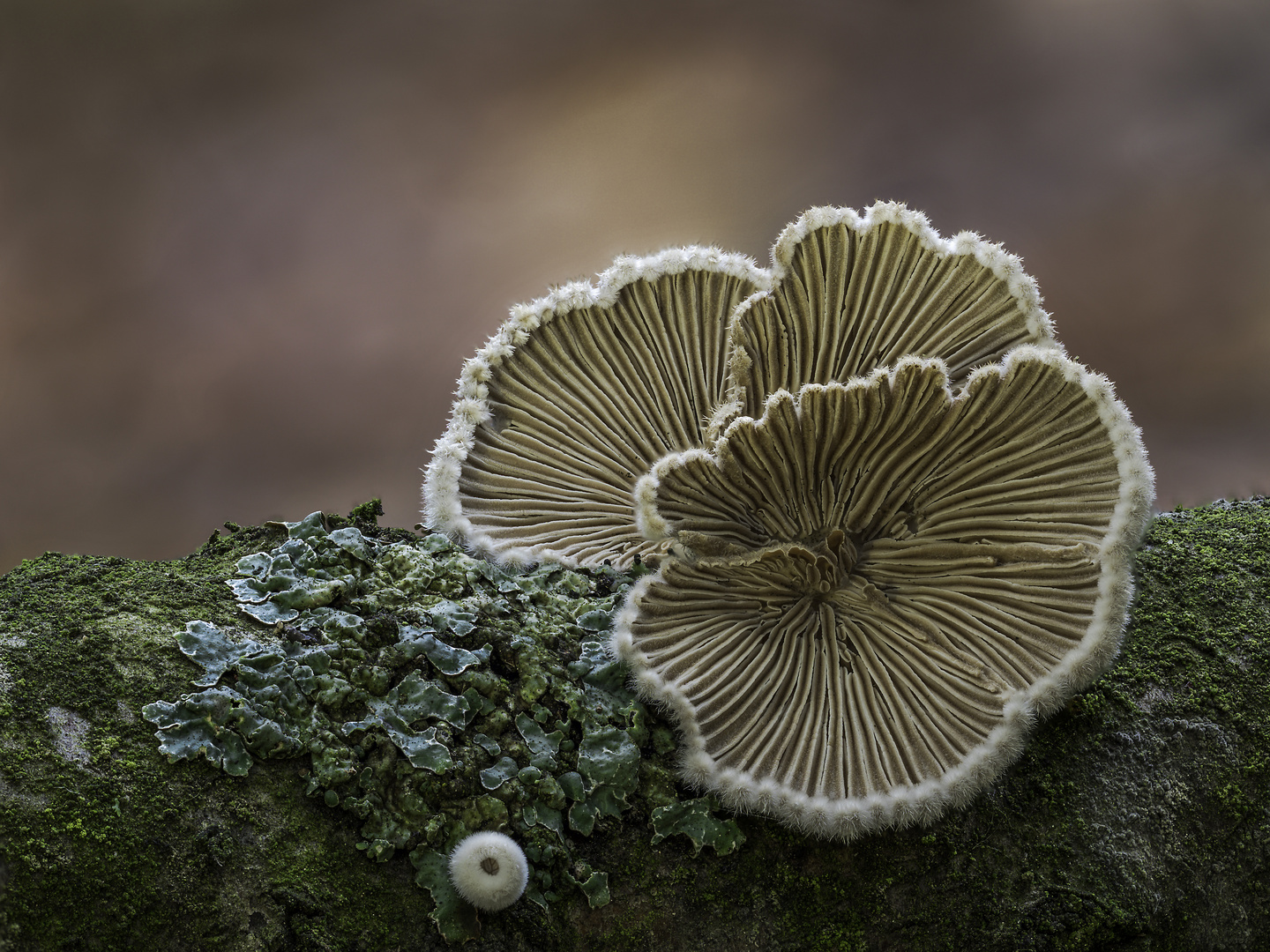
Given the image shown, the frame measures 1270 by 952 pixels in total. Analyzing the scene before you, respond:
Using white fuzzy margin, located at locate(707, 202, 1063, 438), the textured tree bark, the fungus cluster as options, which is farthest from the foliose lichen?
white fuzzy margin, located at locate(707, 202, 1063, 438)

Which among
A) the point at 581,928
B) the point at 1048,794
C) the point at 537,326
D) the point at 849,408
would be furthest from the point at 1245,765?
the point at 537,326

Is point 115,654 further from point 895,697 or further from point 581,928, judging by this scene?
point 895,697

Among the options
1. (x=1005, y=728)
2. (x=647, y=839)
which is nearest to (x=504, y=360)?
(x=647, y=839)

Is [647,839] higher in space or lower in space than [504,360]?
lower

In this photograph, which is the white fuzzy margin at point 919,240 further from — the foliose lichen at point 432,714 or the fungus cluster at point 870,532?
the foliose lichen at point 432,714

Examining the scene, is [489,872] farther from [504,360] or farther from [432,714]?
[504,360]

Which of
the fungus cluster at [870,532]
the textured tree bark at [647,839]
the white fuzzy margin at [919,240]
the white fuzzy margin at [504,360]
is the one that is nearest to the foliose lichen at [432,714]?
the textured tree bark at [647,839]
